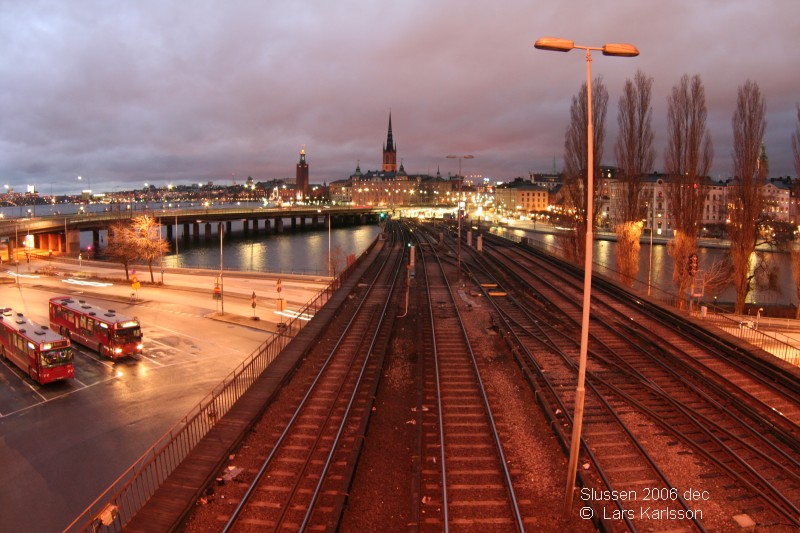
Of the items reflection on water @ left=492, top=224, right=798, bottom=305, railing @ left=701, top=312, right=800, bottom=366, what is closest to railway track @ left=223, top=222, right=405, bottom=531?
railing @ left=701, top=312, right=800, bottom=366

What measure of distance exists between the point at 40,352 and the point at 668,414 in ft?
72.4

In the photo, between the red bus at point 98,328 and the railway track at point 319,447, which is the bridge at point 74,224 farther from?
the railway track at point 319,447

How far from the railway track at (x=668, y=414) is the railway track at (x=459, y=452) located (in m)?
1.71

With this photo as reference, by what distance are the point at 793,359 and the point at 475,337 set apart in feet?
38.9

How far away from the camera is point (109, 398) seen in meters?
18.9

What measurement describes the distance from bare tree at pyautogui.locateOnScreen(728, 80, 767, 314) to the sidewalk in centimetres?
2672

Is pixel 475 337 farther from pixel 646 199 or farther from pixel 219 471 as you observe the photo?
pixel 646 199

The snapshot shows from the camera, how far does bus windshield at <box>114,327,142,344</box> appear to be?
22.9 metres

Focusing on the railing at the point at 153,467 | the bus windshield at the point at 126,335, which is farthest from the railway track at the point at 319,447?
the bus windshield at the point at 126,335

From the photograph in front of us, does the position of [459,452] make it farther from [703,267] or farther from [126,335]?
[703,267]

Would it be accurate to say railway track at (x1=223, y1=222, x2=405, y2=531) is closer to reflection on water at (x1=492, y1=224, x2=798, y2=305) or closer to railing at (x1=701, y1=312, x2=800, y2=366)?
railing at (x1=701, y1=312, x2=800, y2=366)

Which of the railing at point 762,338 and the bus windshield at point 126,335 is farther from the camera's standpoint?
the bus windshield at point 126,335

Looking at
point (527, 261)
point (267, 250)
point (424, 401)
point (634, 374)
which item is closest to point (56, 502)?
point (424, 401)

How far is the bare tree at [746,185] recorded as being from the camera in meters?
29.6
